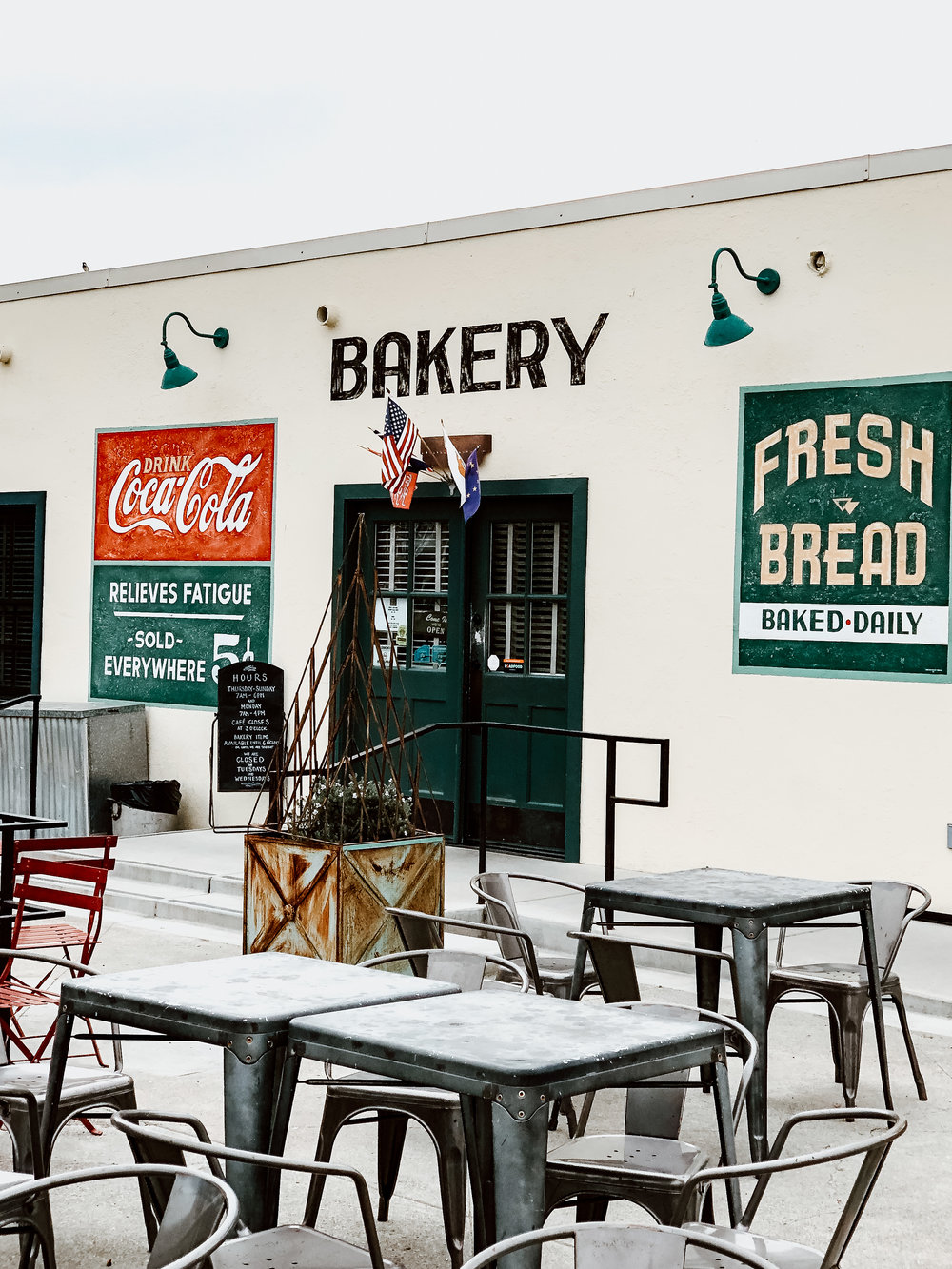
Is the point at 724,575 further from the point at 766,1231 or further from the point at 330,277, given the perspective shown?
the point at 766,1231

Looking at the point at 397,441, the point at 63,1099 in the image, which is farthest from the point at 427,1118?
the point at 397,441

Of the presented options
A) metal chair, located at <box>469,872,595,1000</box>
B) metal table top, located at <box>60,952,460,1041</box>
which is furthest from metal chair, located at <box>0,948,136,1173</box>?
metal chair, located at <box>469,872,595,1000</box>

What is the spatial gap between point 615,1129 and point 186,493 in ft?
26.6

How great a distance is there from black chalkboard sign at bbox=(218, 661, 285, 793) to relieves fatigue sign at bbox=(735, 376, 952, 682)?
362 centimetres

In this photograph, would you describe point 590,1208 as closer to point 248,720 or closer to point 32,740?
point 248,720

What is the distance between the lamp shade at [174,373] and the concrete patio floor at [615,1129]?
6.61 metres

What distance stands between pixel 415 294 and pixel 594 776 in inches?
140

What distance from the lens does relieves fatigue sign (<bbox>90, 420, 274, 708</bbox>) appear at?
1189 cm

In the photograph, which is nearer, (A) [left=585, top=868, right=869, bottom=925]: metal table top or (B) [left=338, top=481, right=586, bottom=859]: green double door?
(A) [left=585, top=868, right=869, bottom=925]: metal table top

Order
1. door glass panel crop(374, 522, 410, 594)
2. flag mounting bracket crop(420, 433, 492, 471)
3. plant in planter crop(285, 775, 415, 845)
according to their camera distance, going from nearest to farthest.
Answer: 1. plant in planter crop(285, 775, 415, 845)
2. flag mounting bracket crop(420, 433, 492, 471)
3. door glass panel crop(374, 522, 410, 594)

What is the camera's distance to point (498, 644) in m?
10.7

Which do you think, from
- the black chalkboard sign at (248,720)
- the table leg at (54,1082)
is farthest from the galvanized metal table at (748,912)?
the black chalkboard sign at (248,720)

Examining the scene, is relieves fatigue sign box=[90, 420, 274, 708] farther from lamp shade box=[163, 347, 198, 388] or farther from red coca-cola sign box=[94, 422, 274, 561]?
lamp shade box=[163, 347, 198, 388]

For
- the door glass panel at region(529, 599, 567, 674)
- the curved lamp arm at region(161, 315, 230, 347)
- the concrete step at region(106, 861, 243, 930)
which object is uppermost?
the curved lamp arm at region(161, 315, 230, 347)
